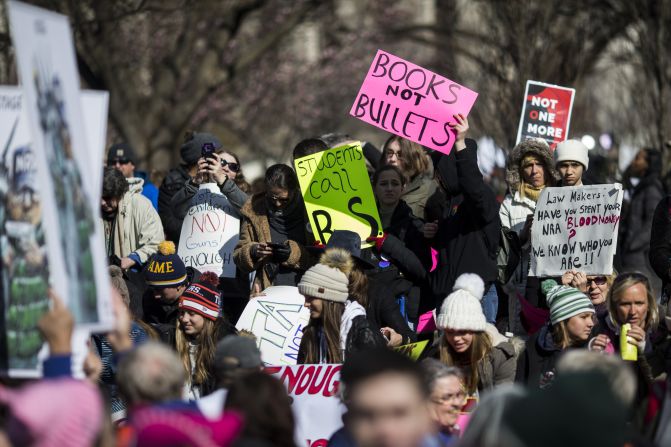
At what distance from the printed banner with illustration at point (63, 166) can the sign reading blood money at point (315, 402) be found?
6.89 feet

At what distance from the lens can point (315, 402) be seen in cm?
752

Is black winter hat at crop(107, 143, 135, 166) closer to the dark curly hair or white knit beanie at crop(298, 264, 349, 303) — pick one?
the dark curly hair

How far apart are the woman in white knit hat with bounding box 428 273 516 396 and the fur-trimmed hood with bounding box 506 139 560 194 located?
1838 mm

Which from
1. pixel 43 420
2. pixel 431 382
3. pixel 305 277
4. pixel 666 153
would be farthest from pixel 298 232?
pixel 666 153

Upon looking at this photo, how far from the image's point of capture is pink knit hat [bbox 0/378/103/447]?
476 cm

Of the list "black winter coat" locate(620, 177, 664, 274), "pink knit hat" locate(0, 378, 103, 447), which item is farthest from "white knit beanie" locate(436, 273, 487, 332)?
"black winter coat" locate(620, 177, 664, 274)

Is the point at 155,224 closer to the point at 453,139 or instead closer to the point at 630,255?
the point at 453,139

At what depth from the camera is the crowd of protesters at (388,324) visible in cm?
478

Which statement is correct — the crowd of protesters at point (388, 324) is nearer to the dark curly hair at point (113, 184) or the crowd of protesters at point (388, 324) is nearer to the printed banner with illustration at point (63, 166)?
the dark curly hair at point (113, 184)

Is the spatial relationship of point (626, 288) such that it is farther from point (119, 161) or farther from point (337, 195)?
point (119, 161)

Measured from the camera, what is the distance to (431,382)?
6.49m

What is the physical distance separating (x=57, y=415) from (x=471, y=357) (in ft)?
10.2

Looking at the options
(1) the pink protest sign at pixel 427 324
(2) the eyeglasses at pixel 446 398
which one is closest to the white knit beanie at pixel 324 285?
(1) the pink protest sign at pixel 427 324

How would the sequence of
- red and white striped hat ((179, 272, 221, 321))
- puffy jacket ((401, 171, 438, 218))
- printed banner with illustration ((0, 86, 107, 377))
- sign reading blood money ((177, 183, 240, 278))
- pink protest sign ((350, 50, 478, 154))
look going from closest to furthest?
1. printed banner with illustration ((0, 86, 107, 377))
2. red and white striped hat ((179, 272, 221, 321))
3. pink protest sign ((350, 50, 478, 154))
4. puffy jacket ((401, 171, 438, 218))
5. sign reading blood money ((177, 183, 240, 278))
